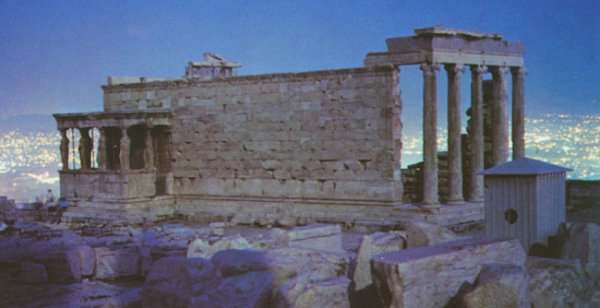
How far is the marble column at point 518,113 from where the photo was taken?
22.4 m

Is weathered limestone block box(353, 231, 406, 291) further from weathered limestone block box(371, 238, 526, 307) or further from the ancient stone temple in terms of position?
the ancient stone temple

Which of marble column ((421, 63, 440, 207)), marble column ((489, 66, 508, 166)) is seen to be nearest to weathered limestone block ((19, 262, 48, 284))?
marble column ((421, 63, 440, 207))

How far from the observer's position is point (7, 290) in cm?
1305

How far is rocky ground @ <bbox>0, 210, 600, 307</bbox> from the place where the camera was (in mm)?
9078

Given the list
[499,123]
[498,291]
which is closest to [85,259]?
[498,291]

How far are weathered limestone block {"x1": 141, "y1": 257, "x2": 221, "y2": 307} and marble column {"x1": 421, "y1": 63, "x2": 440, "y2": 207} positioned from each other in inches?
413

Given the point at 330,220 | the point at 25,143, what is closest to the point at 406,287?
the point at 330,220

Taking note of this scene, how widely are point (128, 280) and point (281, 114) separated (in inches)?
345

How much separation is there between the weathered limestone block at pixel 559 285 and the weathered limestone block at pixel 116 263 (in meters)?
7.38

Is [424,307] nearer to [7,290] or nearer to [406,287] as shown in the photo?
[406,287]

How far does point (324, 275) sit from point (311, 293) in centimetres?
155

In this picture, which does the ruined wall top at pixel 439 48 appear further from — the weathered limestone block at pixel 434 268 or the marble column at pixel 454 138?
the weathered limestone block at pixel 434 268

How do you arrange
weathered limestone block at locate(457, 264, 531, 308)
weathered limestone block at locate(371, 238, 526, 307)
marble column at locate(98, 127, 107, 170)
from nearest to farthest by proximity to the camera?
weathered limestone block at locate(457, 264, 531, 308), weathered limestone block at locate(371, 238, 526, 307), marble column at locate(98, 127, 107, 170)

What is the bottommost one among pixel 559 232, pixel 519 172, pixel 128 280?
pixel 128 280
